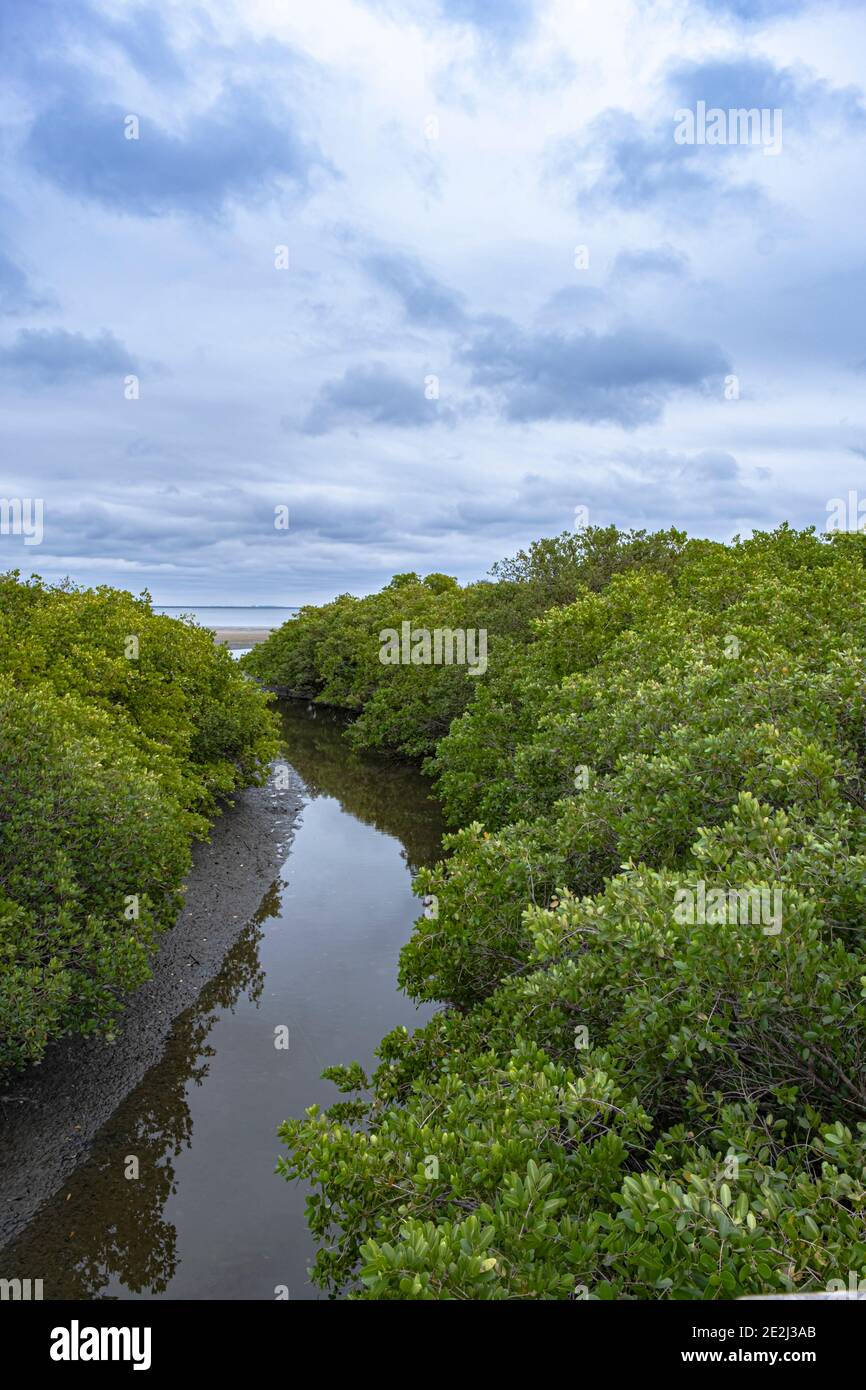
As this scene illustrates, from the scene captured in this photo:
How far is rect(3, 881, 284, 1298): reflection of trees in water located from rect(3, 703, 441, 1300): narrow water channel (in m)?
0.02

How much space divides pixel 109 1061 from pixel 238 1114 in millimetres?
2604

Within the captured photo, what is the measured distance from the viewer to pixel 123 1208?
407 inches

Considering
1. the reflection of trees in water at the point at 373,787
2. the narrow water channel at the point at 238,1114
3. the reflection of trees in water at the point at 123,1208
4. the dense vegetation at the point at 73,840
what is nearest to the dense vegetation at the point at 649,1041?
the narrow water channel at the point at 238,1114

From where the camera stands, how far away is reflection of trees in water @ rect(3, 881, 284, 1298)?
9258mm

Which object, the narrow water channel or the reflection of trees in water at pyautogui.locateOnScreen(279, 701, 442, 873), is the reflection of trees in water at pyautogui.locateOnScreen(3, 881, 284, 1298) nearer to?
the narrow water channel

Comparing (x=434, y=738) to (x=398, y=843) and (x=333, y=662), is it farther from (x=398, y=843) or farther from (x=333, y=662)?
(x=333, y=662)

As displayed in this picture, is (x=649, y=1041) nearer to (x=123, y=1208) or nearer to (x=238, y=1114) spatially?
(x=123, y=1208)

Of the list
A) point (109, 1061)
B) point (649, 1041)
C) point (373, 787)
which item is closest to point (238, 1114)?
point (109, 1061)

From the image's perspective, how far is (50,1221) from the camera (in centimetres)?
989

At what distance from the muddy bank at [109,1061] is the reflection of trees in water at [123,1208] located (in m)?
0.25

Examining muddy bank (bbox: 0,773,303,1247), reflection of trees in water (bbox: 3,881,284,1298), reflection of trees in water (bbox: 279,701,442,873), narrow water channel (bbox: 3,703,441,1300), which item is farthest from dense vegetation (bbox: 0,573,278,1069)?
reflection of trees in water (bbox: 279,701,442,873)

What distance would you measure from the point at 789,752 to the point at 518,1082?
487 cm

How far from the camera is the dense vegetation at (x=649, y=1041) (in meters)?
4.50
